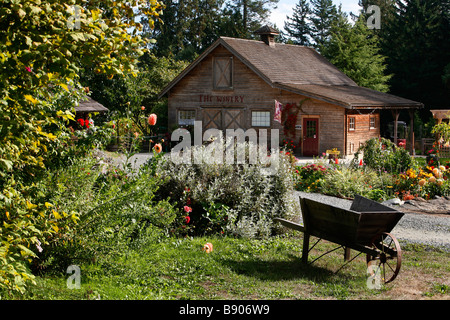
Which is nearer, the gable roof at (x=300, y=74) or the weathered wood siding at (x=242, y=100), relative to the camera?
the weathered wood siding at (x=242, y=100)

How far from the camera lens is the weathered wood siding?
81.7ft

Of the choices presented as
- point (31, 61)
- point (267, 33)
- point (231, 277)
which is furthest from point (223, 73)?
point (31, 61)

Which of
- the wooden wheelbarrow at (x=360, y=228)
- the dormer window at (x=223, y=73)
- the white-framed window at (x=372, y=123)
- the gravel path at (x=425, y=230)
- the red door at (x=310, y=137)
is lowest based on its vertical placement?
the gravel path at (x=425, y=230)

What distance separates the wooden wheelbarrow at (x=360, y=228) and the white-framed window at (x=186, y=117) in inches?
877

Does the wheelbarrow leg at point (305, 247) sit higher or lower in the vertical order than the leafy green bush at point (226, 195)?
lower

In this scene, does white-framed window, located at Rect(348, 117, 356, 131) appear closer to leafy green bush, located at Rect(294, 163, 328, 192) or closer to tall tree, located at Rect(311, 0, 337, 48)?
leafy green bush, located at Rect(294, 163, 328, 192)

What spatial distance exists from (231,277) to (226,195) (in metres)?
2.49

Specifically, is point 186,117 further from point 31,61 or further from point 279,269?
point 31,61

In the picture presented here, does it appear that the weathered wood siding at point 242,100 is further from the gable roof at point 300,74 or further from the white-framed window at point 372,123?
the white-framed window at point 372,123

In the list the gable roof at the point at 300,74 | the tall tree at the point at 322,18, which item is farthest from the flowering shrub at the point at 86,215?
the tall tree at the point at 322,18

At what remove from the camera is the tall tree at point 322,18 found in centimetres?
5547

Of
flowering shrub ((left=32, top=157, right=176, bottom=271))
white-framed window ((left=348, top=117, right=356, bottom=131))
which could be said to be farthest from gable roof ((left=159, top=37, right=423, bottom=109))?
flowering shrub ((left=32, top=157, right=176, bottom=271))

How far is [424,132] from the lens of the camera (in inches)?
1291
